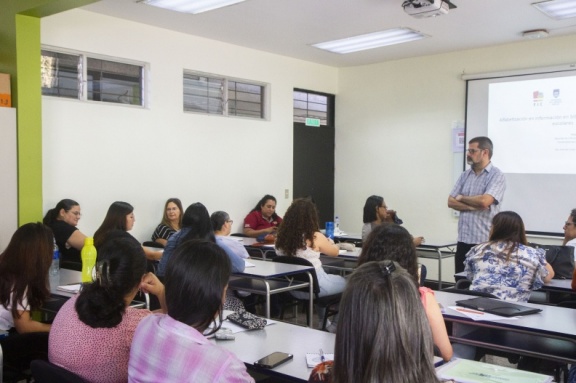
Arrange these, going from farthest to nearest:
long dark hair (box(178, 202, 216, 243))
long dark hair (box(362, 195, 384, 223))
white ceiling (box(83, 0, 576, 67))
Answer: long dark hair (box(362, 195, 384, 223))
white ceiling (box(83, 0, 576, 67))
long dark hair (box(178, 202, 216, 243))

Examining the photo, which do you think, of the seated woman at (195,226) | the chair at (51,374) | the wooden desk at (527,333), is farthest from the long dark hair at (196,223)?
the chair at (51,374)

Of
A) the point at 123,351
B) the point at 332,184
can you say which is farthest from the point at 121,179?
the point at 123,351

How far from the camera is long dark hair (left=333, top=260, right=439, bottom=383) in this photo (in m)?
1.24

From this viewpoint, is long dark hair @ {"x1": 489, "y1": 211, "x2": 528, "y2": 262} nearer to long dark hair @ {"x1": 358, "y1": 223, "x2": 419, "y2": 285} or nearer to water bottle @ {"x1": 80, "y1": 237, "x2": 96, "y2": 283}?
long dark hair @ {"x1": 358, "y1": 223, "x2": 419, "y2": 285}

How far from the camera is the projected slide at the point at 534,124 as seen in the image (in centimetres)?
650

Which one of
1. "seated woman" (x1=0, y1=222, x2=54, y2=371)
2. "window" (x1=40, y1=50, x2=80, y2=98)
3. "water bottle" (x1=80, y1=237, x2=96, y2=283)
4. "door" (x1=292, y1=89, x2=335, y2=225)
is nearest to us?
"seated woman" (x1=0, y1=222, x2=54, y2=371)

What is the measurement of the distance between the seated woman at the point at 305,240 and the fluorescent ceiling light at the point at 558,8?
2.88 m

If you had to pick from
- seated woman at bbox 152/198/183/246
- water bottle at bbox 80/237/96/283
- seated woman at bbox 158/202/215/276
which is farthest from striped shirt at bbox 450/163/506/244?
water bottle at bbox 80/237/96/283

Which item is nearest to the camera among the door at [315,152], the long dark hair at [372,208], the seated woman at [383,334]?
the seated woman at [383,334]

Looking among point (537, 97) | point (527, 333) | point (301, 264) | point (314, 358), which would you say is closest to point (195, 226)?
point (301, 264)

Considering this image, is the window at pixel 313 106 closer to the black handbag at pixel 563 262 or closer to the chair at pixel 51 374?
the black handbag at pixel 563 262

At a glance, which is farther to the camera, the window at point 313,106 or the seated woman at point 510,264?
the window at point 313,106

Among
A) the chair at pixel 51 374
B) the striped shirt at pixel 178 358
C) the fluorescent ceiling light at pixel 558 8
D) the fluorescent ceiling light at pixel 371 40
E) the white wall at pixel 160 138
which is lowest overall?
the chair at pixel 51 374

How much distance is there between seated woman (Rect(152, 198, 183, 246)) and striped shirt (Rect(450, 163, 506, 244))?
290 centimetres
